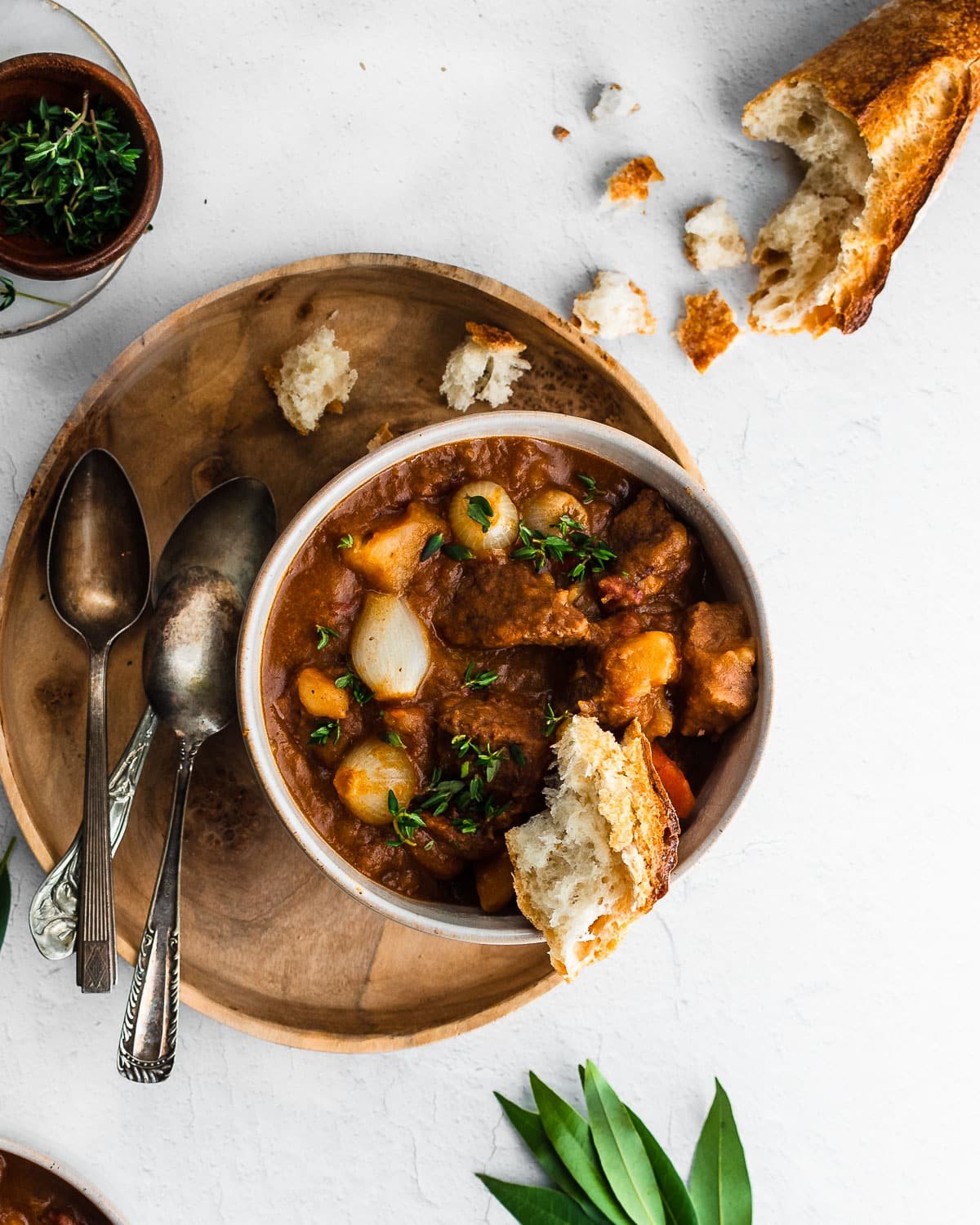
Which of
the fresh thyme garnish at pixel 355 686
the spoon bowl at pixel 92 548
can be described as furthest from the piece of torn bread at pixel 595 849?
the spoon bowl at pixel 92 548

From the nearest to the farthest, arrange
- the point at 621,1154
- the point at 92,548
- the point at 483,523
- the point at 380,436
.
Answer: the point at 483,523 < the point at 92,548 < the point at 380,436 < the point at 621,1154

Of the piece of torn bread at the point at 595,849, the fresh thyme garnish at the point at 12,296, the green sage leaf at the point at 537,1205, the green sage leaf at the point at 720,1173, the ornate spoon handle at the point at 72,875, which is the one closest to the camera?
the piece of torn bread at the point at 595,849

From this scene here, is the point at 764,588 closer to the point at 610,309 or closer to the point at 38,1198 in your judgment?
the point at 610,309

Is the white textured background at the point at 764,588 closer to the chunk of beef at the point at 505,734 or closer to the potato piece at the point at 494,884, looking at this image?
the potato piece at the point at 494,884

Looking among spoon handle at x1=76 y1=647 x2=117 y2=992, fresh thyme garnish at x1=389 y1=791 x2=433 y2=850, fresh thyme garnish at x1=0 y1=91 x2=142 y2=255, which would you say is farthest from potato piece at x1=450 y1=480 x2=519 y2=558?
fresh thyme garnish at x1=0 y1=91 x2=142 y2=255

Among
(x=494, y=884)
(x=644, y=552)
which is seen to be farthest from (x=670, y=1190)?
(x=644, y=552)
